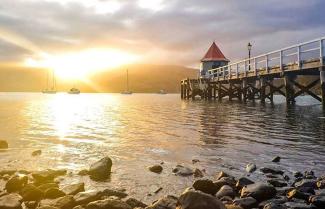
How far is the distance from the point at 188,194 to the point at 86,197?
6.88 ft

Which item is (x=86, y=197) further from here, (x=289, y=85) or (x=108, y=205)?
(x=289, y=85)

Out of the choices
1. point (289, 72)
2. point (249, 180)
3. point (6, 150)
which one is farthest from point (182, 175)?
point (289, 72)

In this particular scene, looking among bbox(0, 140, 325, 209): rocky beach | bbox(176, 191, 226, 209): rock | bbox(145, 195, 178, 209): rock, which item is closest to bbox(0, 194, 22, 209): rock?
bbox(0, 140, 325, 209): rocky beach

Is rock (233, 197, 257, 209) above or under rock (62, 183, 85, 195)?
under

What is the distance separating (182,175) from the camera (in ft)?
30.5

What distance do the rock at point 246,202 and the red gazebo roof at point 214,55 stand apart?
1958 inches

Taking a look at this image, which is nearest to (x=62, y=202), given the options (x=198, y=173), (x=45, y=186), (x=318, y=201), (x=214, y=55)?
(x=45, y=186)

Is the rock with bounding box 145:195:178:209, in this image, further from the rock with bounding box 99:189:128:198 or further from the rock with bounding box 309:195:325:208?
the rock with bounding box 309:195:325:208

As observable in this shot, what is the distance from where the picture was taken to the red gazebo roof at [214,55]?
55750 mm

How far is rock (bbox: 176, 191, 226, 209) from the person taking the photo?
5.62 meters

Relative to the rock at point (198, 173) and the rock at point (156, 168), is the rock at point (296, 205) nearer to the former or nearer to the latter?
the rock at point (198, 173)

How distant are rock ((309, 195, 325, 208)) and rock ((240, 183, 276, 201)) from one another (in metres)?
0.74

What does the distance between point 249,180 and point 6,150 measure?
28.3ft

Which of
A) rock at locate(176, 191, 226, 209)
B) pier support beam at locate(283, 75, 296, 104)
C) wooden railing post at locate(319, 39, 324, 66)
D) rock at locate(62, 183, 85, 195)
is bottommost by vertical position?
rock at locate(62, 183, 85, 195)
